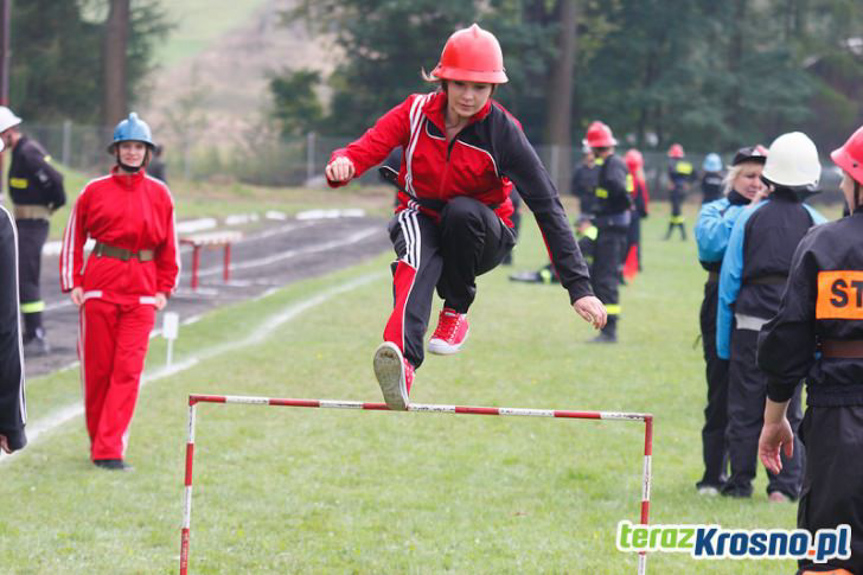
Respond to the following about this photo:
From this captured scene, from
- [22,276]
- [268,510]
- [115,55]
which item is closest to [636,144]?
[115,55]

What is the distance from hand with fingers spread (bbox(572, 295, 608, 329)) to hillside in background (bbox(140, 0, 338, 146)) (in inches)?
3561

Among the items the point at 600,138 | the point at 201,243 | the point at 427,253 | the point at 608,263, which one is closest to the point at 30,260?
the point at 608,263

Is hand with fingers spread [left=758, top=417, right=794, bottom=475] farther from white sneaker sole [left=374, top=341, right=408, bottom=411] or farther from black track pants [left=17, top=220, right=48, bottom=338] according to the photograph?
black track pants [left=17, top=220, right=48, bottom=338]

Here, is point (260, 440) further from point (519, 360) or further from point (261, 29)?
point (261, 29)

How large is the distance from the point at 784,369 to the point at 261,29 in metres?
133

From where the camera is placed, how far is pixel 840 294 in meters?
5.24

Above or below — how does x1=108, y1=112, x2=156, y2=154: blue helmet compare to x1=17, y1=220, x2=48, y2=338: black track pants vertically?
above

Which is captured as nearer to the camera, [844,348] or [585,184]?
[844,348]

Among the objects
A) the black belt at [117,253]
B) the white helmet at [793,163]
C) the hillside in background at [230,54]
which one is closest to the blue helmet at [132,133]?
the black belt at [117,253]

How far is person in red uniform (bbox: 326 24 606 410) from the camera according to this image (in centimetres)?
628

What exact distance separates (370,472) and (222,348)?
638 cm

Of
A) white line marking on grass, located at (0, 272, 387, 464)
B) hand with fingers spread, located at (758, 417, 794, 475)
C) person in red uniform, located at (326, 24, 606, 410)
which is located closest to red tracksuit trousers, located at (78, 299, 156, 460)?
white line marking on grass, located at (0, 272, 387, 464)

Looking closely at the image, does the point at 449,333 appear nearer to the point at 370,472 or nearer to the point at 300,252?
the point at 370,472

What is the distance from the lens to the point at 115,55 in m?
51.4
